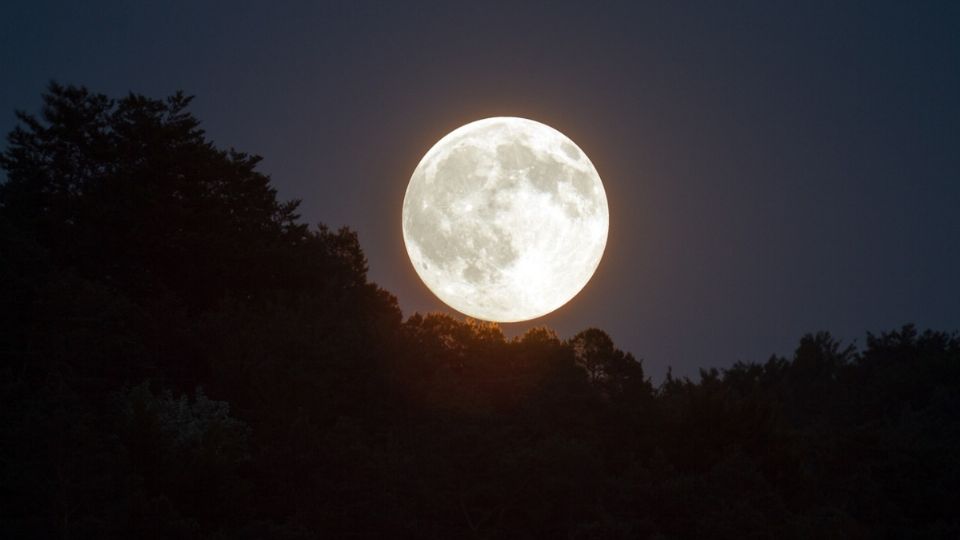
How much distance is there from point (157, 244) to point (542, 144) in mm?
14326

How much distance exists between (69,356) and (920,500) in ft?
106

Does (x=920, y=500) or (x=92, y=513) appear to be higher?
(x=920, y=500)

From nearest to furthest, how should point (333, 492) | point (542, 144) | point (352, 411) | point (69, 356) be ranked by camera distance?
Answer: point (333, 492)
point (69, 356)
point (352, 411)
point (542, 144)

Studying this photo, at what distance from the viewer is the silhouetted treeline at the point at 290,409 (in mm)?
25281

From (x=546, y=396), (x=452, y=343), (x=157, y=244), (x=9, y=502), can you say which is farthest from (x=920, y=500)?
(x=9, y=502)

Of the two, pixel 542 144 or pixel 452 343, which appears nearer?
pixel 542 144

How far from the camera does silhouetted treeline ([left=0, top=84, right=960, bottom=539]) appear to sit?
82.9ft

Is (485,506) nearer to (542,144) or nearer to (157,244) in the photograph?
(542,144)

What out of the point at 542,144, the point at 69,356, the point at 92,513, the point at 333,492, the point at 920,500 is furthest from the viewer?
the point at 920,500

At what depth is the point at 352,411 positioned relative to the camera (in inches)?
1366

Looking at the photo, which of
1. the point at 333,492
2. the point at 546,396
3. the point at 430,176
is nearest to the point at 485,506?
the point at 333,492

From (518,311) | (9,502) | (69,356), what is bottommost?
(9,502)

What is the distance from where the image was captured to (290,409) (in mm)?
31734

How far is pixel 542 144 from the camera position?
3800 cm
